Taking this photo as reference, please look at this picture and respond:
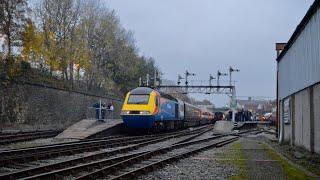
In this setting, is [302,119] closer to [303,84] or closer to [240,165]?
[303,84]

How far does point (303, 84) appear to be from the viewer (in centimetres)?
2002

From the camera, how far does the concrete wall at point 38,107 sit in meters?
35.8

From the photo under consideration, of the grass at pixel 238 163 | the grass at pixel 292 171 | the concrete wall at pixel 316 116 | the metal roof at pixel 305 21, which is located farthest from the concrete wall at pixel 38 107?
the grass at pixel 292 171

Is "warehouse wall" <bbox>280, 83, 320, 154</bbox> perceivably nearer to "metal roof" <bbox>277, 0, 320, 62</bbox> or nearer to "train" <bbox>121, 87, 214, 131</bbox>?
"metal roof" <bbox>277, 0, 320, 62</bbox>

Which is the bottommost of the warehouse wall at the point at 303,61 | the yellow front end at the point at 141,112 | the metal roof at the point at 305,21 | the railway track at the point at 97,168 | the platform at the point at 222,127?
the railway track at the point at 97,168

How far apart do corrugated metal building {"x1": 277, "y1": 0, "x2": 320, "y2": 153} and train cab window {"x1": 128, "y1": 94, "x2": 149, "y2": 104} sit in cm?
915

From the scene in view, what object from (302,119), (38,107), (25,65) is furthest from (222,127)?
(302,119)

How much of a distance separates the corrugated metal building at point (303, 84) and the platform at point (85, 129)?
1050 cm

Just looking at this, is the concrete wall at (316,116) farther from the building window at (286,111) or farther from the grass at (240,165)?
the building window at (286,111)

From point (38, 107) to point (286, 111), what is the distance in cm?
2060

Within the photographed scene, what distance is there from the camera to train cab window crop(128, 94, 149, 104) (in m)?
32.8

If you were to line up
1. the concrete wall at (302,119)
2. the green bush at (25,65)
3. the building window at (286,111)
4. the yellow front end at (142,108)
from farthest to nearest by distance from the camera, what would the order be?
1. the green bush at (25,65)
2. the yellow front end at (142,108)
3. the building window at (286,111)
4. the concrete wall at (302,119)

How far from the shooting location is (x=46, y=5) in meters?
50.2

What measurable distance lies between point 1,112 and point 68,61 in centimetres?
1575
